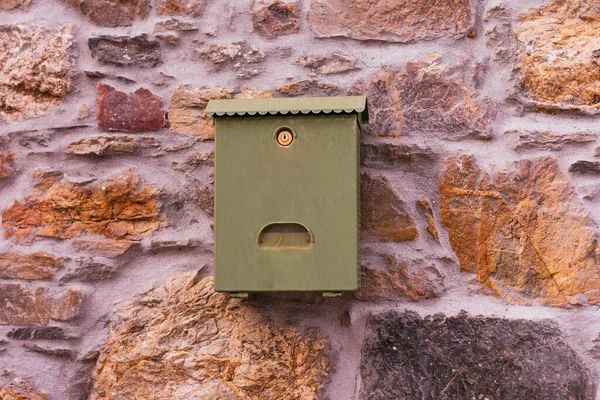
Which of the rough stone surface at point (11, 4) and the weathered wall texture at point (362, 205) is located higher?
the rough stone surface at point (11, 4)

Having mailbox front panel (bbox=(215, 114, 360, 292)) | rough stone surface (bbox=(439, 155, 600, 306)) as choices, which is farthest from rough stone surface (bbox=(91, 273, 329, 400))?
rough stone surface (bbox=(439, 155, 600, 306))

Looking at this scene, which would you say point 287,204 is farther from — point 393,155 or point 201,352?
point 201,352

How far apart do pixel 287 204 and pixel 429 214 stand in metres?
0.41

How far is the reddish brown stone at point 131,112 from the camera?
6.20 feet

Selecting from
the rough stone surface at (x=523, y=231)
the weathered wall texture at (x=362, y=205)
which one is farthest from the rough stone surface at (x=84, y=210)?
the rough stone surface at (x=523, y=231)

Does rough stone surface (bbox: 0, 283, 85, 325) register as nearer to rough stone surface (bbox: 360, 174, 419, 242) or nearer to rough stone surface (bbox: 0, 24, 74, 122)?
→ rough stone surface (bbox: 0, 24, 74, 122)

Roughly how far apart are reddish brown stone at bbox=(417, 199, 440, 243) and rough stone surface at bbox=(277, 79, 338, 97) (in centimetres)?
38

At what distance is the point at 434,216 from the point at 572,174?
0.36m

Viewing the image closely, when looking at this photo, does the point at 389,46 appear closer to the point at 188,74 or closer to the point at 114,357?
the point at 188,74

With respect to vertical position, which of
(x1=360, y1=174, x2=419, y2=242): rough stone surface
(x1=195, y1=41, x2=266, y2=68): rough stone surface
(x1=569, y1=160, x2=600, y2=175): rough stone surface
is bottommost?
(x1=360, y1=174, x2=419, y2=242): rough stone surface

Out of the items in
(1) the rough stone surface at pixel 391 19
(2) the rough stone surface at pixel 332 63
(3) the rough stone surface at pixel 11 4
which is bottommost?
(2) the rough stone surface at pixel 332 63

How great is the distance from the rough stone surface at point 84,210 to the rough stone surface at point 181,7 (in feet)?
1.54

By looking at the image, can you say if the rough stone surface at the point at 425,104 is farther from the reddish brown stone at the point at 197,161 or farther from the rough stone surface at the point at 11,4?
the rough stone surface at the point at 11,4

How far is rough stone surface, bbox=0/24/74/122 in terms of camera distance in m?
1.92
